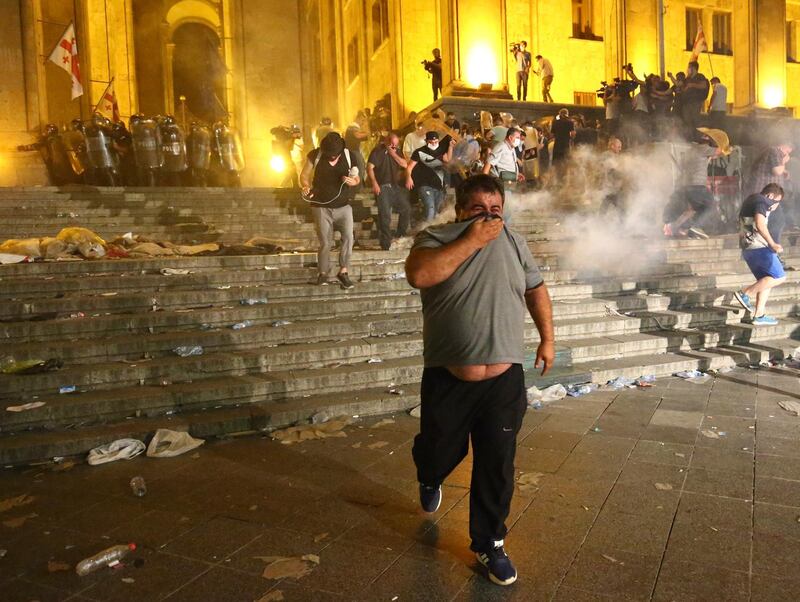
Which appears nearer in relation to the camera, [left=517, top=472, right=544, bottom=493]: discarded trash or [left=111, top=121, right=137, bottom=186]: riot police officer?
[left=517, top=472, right=544, bottom=493]: discarded trash

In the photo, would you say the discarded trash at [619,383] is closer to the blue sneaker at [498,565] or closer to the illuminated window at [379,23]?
the blue sneaker at [498,565]

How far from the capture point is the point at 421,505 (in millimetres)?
3533

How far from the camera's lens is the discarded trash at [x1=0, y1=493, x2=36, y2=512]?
12.3 ft

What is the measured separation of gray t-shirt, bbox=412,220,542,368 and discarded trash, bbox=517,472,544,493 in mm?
1331

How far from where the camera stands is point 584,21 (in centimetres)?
2694

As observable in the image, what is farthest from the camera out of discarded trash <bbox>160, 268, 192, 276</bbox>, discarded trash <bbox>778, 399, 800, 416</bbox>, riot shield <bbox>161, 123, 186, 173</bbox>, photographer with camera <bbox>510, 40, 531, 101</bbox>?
photographer with camera <bbox>510, 40, 531, 101</bbox>

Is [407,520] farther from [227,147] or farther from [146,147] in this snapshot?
[227,147]

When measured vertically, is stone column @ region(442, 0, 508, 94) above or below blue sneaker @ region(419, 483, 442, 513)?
above

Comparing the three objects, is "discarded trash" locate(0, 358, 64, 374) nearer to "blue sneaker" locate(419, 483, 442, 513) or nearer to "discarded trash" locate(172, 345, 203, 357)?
"discarded trash" locate(172, 345, 203, 357)

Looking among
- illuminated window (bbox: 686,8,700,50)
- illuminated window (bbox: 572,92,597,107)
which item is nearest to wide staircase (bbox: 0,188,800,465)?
illuminated window (bbox: 572,92,597,107)

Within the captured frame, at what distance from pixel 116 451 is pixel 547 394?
3.72 metres

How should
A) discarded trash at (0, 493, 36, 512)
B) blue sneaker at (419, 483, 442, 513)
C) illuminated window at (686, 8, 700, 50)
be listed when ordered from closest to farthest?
→ blue sneaker at (419, 483, 442, 513), discarded trash at (0, 493, 36, 512), illuminated window at (686, 8, 700, 50)

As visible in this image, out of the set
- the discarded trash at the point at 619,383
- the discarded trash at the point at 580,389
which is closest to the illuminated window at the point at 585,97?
the discarded trash at the point at 619,383

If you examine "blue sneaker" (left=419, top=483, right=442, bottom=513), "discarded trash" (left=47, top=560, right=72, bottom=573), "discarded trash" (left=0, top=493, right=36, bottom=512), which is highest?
"blue sneaker" (left=419, top=483, right=442, bottom=513)
